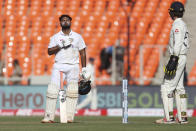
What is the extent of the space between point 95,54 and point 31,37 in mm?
2476

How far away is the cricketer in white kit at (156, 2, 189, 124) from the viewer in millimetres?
11703

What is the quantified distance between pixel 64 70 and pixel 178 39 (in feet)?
7.47

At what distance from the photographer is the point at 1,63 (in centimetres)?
2048

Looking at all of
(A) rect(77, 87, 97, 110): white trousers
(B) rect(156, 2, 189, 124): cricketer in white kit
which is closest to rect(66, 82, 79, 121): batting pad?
(B) rect(156, 2, 189, 124): cricketer in white kit

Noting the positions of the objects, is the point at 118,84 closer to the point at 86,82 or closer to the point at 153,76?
the point at 153,76

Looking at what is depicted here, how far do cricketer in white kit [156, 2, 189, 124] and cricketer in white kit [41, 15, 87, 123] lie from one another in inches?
68.7

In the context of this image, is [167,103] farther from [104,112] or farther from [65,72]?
[104,112]

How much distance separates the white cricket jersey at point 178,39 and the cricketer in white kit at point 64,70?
1.82 metres

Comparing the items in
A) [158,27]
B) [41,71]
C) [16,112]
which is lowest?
[16,112]

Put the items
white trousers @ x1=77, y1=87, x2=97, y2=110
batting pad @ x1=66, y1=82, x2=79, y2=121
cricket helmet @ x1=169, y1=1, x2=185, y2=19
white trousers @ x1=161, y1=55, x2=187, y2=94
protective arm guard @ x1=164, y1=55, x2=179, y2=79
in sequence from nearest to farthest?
protective arm guard @ x1=164, y1=55, x2=179, y2=79, white trousers @ x1=161, y1=55, x2=187, y2=94, cricket helmet @ x1=169, y1=1, x2=185, y2=19, batting pad @ x1=66, y1=82, x2=79, y2=121, white trousers @ x1=77, y1=87, x2=97, y2=110

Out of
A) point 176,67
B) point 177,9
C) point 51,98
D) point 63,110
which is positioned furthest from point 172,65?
point 51,98

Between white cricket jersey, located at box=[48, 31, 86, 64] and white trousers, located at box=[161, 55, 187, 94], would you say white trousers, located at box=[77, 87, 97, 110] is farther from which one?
white trousers, located at box=[161, 55, 187, 94]

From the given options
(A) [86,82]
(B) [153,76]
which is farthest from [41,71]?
(A) [86,82]

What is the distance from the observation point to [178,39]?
38.4ft
